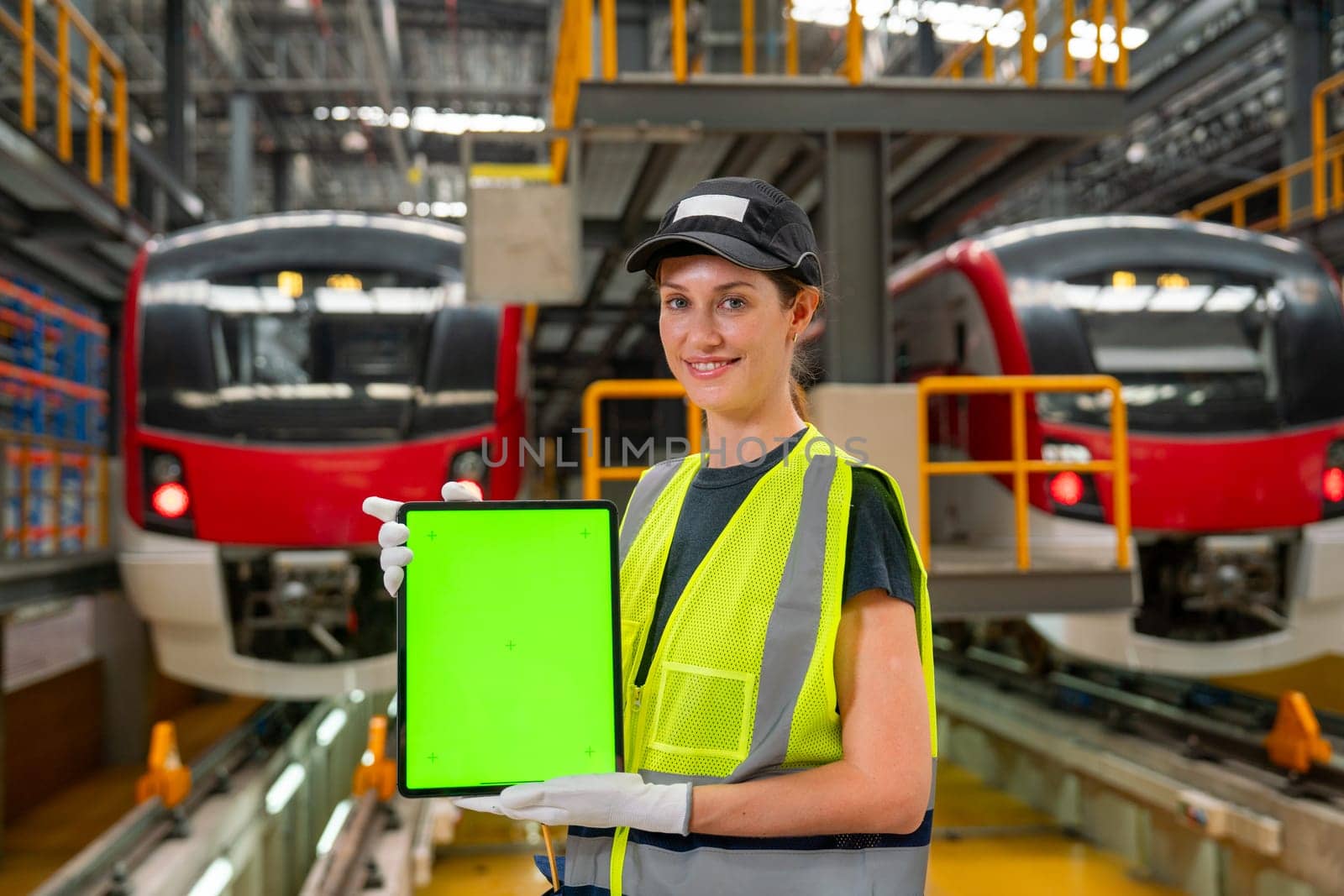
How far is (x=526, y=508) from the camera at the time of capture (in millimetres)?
1305

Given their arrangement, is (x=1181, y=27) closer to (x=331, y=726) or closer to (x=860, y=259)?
(x=860, y=259)

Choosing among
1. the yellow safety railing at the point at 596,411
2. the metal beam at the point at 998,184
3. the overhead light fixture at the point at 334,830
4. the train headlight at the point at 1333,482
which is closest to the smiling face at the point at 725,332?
the yellow safety railing at the point at 596,411

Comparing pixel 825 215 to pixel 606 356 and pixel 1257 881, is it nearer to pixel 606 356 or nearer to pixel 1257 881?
pixel 1257 881

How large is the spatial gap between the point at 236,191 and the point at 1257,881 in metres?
12.5

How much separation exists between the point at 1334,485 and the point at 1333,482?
1cm

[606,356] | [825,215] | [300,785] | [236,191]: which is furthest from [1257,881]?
[236,191]

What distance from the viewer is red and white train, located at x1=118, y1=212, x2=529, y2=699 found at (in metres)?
5.28

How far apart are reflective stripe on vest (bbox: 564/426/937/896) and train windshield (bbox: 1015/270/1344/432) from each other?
4723mm

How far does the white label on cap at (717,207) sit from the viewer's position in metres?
1.27

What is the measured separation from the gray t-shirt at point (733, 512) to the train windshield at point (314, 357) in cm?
428

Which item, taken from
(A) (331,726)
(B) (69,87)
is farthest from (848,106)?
(B) (69,87)

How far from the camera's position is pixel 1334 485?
19.0 ft

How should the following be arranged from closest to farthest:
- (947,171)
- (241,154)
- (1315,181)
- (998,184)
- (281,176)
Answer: (947,171) < (998,184) < (1315,181) < (241,154) < (281,176)

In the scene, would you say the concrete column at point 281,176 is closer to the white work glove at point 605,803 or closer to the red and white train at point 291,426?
the red and white train at point 291,426
